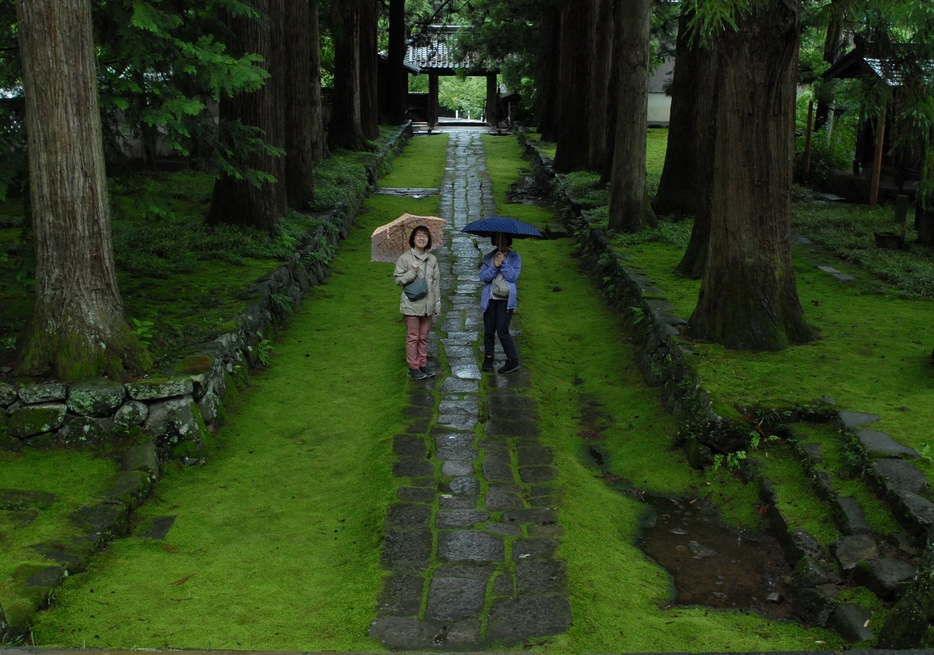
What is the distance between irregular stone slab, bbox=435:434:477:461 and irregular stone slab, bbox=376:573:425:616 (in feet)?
6.26

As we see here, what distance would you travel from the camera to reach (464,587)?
5367 millimetres

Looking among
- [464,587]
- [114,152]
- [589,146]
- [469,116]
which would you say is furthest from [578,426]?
[469,116]

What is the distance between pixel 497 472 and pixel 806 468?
2.27 m

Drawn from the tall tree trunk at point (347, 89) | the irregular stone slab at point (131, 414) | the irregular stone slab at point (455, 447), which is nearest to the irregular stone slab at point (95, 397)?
the irregular stone slab at point (131, 414)

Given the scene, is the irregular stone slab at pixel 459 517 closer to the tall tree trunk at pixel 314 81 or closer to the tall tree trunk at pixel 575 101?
the tall tree trunk at pixel 314 81

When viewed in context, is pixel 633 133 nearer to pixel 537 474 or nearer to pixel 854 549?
pixel 537 474

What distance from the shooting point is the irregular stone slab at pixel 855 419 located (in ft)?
22.6

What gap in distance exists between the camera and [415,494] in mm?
6645

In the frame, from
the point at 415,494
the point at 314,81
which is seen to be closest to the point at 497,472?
the point at 415,494

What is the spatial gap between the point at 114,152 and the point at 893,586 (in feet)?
26.6

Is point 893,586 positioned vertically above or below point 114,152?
below

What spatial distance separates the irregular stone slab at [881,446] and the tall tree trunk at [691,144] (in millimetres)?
5396

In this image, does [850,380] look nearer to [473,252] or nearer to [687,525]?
[687,525]

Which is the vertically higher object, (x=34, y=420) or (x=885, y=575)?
(x=34, y=420)
